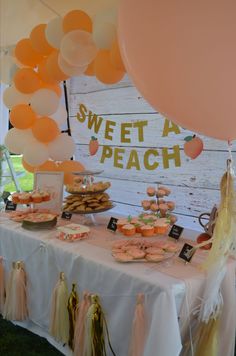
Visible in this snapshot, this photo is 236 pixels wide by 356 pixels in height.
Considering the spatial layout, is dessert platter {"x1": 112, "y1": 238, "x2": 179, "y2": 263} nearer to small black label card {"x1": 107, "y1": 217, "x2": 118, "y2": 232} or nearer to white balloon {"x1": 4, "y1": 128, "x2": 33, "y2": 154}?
small black label card {"x1": 107, "y1": 217, "x2": 118, "y2": 232}

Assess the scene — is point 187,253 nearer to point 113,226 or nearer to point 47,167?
point 113,226

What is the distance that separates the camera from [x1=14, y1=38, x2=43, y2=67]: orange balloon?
2.38 meters

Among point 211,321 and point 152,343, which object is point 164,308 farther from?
point 211,321

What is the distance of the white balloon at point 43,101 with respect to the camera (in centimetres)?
236

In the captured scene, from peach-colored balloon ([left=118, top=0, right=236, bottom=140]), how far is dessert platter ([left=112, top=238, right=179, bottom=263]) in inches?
22.0

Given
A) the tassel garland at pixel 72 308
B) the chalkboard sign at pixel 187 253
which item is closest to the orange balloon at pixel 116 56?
the chalkboard sign at pixel 187 253

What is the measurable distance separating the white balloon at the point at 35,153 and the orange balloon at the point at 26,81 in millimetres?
332

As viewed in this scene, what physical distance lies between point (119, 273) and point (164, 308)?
0.25m

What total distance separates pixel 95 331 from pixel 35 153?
4.21 ft

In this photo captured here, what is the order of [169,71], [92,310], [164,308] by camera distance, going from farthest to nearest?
[92,310] < [164,308] < [169,71]

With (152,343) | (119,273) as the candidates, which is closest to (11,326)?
(119,273)

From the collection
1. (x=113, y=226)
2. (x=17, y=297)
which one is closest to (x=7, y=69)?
(x=113, y=226)

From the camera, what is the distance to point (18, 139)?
2.55 meters

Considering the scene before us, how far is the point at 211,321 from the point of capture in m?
1.41
